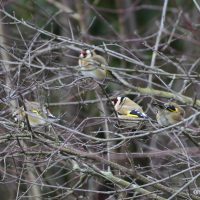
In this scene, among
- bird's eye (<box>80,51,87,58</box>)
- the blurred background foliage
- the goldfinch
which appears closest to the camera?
the blurred background foliage

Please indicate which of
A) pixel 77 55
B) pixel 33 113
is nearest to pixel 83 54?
pixel 33 113

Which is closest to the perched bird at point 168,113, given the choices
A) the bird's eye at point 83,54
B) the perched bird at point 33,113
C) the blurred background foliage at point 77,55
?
the blurred background foliage at point 77,55

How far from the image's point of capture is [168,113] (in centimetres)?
674

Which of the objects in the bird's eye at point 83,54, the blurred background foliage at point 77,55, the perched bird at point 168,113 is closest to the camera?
the blurred background foliage at point 77,55

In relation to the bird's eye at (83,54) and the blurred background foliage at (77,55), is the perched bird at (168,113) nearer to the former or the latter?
the blurred background foliage at (77,55)

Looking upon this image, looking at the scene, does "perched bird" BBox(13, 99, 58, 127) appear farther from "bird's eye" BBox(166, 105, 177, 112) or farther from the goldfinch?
"bird's eye" BBox(166, 105, 177, 112)

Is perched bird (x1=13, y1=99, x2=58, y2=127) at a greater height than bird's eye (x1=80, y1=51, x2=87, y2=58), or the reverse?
perched bird (x1=13, y1=99, x2=58, y2=127)

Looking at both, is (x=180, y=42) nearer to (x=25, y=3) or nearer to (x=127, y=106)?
(x=25, y=3)

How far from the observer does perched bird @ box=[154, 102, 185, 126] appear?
642cm

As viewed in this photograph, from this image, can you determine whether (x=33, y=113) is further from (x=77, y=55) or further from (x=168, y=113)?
(x=77, y=55)

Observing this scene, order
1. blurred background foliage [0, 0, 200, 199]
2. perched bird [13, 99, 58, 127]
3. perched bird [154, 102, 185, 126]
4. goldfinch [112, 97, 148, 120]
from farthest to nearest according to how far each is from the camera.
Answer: goldfinch [112, 97, 148, 120]
perched bird [154, 102, 185, 126]
blurred background foliage [0, 0, 200, 199]
perched bird [13, 99, 58, 127]

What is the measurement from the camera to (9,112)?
6352mm

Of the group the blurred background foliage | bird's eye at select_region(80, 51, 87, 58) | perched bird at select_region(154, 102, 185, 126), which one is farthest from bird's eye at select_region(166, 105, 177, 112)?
bird's eye at select_region(80, 51, 87, 58)

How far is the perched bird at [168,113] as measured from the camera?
6.42 m
